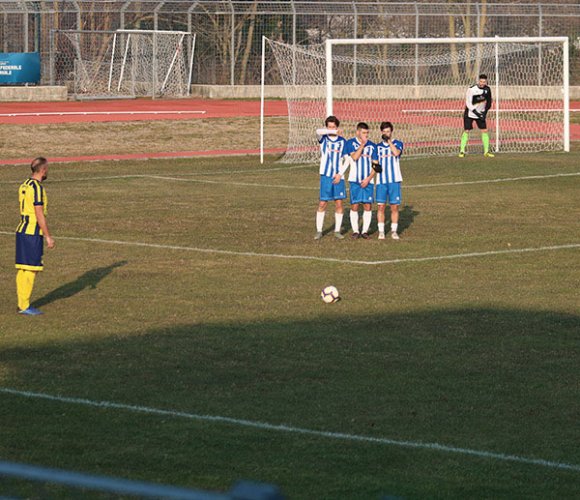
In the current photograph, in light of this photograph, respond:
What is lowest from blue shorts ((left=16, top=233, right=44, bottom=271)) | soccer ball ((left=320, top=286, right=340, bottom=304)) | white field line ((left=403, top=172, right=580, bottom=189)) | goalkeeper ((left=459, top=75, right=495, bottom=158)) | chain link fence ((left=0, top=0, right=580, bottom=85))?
soccer ball ((left=320, top=286, right=340, bottom=304))

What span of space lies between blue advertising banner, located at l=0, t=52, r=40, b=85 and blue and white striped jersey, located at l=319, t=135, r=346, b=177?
31562 millimetres

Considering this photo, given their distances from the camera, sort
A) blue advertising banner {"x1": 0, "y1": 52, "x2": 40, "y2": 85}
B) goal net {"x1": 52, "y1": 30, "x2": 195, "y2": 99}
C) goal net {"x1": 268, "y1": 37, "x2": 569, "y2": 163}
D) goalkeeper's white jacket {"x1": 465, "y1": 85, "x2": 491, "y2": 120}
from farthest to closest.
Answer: goal net {"x1": 52, "y1": 30, "x2": 195, "y2": 99} → blue advertising banner {"x1": 0, "y1": 52, "x2": 40, "y2": 85} → goal net {"x1": 268, "y1": 37, "x2": 569, "y2": 163} → goalkeeper's white jacket {"x1": 465, "y1": 85, "x2": 491, "y2": 120}

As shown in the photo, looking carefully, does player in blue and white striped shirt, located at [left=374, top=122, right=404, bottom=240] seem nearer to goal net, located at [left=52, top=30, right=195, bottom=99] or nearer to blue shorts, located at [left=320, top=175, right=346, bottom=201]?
blue shorts, located at [left=320, top=175, right=346, bottom=201]

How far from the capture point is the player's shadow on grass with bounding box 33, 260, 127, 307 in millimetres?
13969

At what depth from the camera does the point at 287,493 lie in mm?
7441

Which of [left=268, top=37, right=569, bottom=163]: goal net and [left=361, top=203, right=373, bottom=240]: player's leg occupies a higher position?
[left=268, top=37, right=569, bottom=163]: goal net

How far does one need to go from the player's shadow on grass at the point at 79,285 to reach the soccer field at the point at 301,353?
0.05 m

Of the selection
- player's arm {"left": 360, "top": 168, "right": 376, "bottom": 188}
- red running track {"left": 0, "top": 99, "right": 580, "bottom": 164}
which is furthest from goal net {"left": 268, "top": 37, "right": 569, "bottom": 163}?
player's arm {"left": 360, "top": 168, "right": 376, "bottom": 188}

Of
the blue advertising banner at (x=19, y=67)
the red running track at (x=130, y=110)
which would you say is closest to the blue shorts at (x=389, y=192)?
the red running track at (x=130, y=110)

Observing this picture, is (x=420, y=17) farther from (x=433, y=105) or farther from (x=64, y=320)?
(x=64, y=320)

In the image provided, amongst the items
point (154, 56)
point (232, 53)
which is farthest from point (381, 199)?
point (154, 56)

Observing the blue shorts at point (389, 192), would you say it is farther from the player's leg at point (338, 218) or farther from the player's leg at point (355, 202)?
the player's leg at point (338, 218)

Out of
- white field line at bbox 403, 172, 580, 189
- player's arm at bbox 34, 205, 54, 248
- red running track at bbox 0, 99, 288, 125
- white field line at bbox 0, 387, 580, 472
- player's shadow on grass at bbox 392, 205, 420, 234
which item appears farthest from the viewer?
red running track at bbox 0, 99, 288, 125

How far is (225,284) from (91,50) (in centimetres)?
3688
